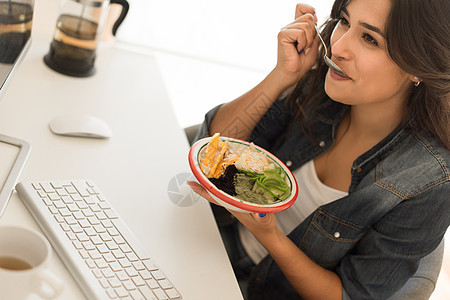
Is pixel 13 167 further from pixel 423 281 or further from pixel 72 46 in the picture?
pixel 423 281

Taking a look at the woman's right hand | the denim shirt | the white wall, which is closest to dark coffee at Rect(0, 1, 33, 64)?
the woman's right hand

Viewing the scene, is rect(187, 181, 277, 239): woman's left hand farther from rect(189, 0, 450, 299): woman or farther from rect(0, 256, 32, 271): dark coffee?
rect(0, 256, 32, 271): dark coffee

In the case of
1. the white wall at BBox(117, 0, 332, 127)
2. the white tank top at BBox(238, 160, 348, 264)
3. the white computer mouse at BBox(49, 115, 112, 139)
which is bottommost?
the white wall at BBox(117, 0, 332, 127)

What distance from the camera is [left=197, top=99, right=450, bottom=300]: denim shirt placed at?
949mm

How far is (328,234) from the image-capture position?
106 centimetres

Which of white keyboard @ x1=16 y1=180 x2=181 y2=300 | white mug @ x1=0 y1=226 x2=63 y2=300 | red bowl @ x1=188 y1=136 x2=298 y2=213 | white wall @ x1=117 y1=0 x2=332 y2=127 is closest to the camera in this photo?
white mug @ x1=0 y1=226 x2=63 y2=300

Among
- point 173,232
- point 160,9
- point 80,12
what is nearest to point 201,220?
point 173,232

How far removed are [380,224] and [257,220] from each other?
28 centimetres

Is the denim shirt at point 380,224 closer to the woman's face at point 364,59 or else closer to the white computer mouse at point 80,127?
the woman's face at point 364,59

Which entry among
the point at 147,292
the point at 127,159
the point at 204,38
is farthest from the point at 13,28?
the point at 204,38

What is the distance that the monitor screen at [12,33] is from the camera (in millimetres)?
845

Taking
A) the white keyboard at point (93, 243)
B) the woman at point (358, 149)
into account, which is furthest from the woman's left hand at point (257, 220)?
the white keyboard at point (93, 243)

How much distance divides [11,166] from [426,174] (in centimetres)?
80

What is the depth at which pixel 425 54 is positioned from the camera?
3.07 ft
